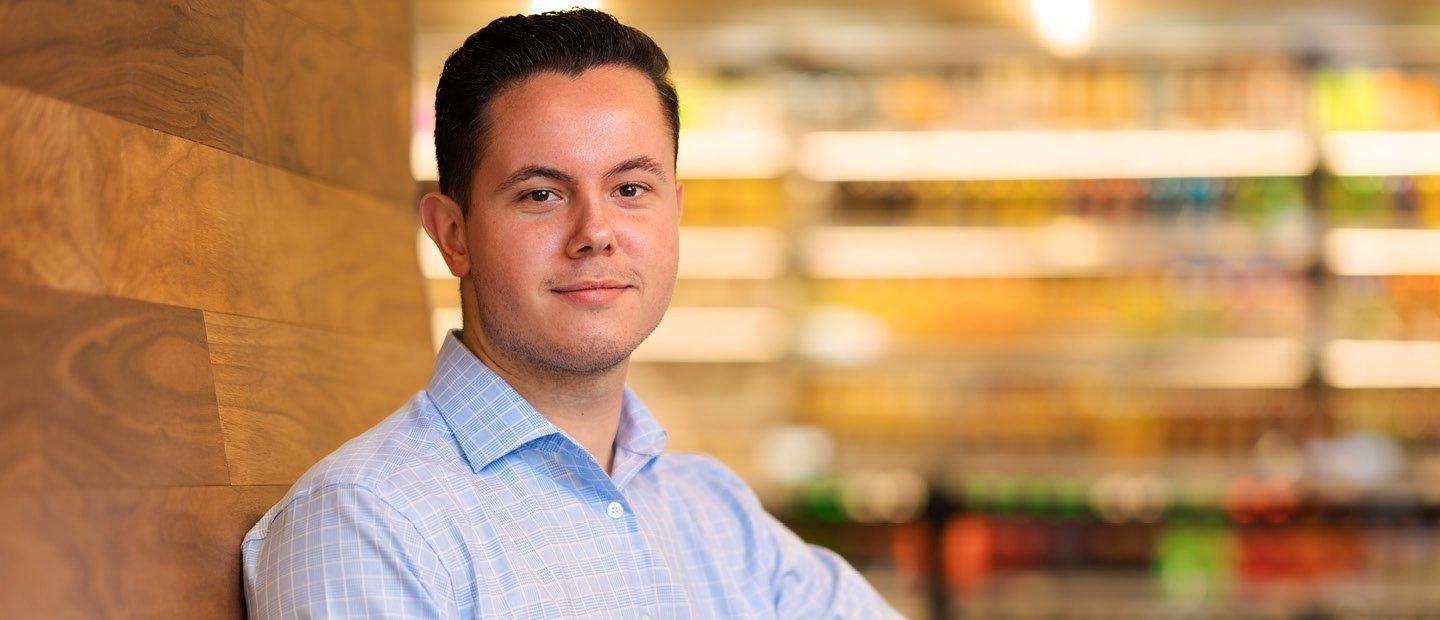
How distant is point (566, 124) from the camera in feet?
4.61

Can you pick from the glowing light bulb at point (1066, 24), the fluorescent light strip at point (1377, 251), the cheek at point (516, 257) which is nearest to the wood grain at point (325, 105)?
the cheek at point (516, 257)

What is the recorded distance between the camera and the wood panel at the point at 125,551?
3.14 feet

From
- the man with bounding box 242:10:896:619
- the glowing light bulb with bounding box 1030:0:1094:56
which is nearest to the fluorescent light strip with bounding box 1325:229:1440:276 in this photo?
the glowing light bulb with bounding box 1030:0:1094:56

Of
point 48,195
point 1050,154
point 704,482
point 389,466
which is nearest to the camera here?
point 48,195

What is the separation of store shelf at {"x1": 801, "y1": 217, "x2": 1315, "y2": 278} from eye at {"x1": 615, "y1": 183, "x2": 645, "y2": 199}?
4203 millimetres

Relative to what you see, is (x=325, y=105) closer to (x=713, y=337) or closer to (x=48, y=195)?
(x=48, y=195)

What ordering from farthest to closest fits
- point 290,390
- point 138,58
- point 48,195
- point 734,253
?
point 734,253 → point 290,390 → point 138,58 → point 48,195

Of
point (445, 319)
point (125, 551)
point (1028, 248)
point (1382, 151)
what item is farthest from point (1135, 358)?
point (125, 551)

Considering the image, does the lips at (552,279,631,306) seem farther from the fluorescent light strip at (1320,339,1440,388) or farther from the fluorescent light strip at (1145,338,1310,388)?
the fluorescent light strip at (1320,339,1440,388)

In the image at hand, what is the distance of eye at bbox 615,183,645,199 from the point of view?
1.46 metres

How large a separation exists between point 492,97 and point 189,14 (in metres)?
0.31

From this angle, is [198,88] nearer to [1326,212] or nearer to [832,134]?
[832,134]

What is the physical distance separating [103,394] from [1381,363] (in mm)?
5285

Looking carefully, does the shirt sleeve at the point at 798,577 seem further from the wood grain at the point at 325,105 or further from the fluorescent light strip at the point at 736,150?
the fluorescent light strip at the point at 736,150
